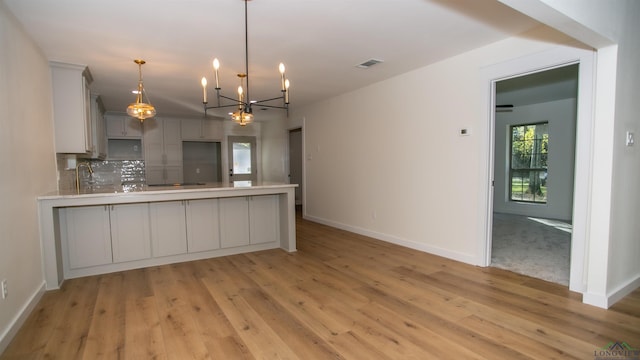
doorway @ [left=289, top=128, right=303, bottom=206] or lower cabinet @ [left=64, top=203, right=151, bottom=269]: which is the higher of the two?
doorway @ [left=289, top=128, right=303, bottom=206]

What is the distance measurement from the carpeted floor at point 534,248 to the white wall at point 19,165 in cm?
440

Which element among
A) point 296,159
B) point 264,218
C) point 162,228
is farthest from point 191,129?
point 162,228

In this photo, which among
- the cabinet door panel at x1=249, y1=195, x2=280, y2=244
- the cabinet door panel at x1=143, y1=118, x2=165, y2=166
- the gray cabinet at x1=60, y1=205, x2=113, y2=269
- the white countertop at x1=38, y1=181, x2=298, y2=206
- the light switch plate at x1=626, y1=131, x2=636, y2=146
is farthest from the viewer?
the cabinet door panel at x1=143, y1=118, x2=165, y2=166

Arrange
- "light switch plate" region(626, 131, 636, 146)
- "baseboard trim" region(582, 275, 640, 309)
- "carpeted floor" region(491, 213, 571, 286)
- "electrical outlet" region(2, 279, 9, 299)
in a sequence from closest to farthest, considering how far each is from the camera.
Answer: "electrical outlet" region(2, 279, 9, 299)
"baseboard trim" region(582, 275, 640, 309)
"light switch plate" region(626, 131, 636, 146)
"carpeted floor" region(491, 213, 571, 286)

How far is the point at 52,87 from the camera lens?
12.1ft

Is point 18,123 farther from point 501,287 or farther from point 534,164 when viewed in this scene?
point 534,164

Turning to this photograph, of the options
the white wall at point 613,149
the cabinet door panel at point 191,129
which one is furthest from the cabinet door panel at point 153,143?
the white wall at point 613,149

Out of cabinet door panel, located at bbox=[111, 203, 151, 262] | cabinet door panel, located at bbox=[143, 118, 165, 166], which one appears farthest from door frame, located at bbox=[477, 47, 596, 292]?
cabinet door panel, located at bbox=[143, 118, 165, 166]

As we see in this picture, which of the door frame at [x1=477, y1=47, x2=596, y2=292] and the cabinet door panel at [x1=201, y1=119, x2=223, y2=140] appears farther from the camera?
the cabinet door panel at [x1=201, y1=119, x2=223, y2=140]

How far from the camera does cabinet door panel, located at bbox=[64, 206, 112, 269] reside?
11.2ft

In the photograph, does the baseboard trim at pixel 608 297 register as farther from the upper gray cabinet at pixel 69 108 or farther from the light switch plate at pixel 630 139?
the upper gray cabinet at pixel 69 108

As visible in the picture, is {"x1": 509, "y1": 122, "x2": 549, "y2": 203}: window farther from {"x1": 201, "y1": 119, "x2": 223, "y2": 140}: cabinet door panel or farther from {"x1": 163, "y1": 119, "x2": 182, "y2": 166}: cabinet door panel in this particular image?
{"x1": 163, "y1": 119, "x2": 182, "y2": 166}: cabinet door panel

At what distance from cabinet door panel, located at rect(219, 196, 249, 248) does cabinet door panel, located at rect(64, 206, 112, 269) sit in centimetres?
124

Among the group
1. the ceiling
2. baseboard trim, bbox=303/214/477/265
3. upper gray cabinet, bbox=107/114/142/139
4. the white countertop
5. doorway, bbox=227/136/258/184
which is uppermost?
the ceiling
